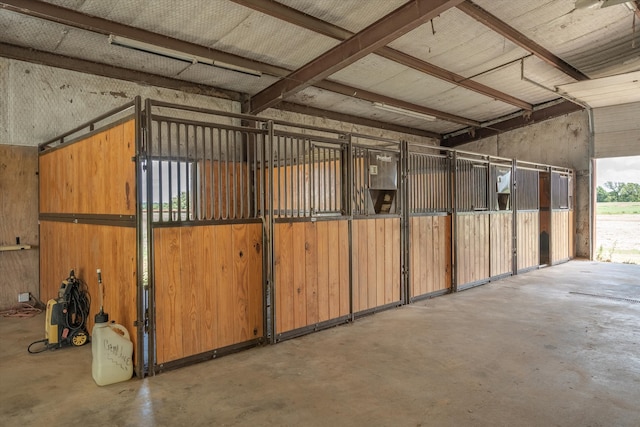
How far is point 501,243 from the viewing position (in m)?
5.95

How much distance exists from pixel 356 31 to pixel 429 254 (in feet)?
8.91

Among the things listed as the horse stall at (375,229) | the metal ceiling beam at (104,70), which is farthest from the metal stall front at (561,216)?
the metal ceiling beam at (104,70)

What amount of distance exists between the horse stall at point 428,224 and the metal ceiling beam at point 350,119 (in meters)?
2.61

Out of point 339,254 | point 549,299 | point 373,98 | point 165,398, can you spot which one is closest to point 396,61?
point 373,98

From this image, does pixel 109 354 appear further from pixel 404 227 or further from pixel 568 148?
pixel 568 148

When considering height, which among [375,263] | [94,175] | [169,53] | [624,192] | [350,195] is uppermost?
[169,53]

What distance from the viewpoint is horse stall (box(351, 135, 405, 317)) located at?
3.88 m

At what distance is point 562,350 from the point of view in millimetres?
2932

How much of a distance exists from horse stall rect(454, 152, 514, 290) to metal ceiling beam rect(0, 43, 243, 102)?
11.8 ft

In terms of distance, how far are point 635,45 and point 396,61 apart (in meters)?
3.07

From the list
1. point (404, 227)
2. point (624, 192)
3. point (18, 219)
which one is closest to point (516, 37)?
point (404, 227)

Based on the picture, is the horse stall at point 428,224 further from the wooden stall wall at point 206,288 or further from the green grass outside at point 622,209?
the green grass outside at point 622,209

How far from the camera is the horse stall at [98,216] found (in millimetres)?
2559

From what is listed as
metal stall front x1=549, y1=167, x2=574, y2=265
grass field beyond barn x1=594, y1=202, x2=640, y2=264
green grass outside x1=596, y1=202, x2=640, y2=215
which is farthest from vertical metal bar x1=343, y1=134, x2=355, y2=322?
green grass outside x1=596, y1=202, x2=640, y2=215
